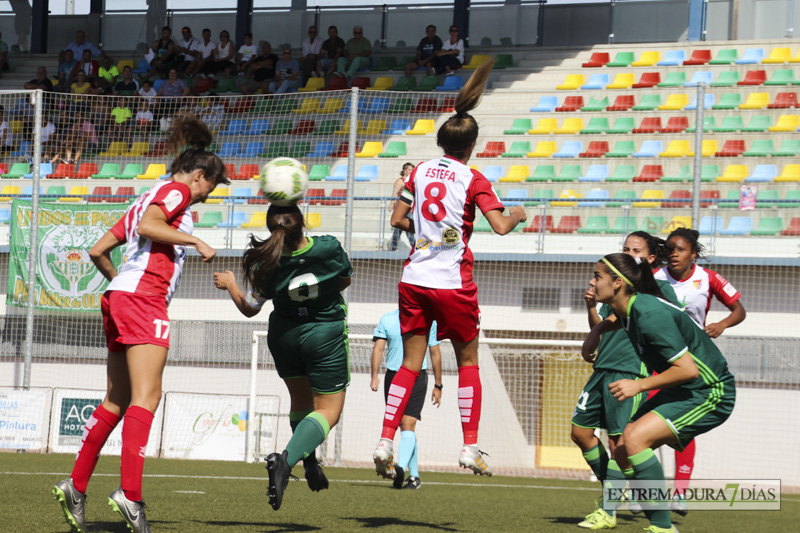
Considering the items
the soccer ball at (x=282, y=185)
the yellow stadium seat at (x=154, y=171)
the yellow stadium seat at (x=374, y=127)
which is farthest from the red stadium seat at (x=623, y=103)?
the soccer ball at (x=282, y=185)

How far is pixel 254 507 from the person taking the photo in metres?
6.75

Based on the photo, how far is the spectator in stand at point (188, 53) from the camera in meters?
22.6

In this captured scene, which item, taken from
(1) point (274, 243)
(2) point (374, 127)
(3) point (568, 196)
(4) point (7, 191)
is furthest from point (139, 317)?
(4) point (7, 191)

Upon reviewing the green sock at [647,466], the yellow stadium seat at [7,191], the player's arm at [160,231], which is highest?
the yellow stadium seat at [7,191]

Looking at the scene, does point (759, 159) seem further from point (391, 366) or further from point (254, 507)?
point (254, 507)

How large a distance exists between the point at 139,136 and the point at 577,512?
10549 mm

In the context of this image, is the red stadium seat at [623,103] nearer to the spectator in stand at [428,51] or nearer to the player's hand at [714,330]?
the spectator in stand at [428,51]

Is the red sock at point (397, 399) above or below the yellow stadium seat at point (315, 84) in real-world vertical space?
below

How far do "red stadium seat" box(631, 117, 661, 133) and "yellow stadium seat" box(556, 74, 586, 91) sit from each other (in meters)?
2.18

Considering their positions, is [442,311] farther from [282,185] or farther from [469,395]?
[282,185]

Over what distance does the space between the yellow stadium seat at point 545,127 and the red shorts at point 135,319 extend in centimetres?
1396

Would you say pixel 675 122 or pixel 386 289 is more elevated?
pixel 675 122

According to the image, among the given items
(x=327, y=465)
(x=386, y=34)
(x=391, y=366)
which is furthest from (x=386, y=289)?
(x=386, y=34)

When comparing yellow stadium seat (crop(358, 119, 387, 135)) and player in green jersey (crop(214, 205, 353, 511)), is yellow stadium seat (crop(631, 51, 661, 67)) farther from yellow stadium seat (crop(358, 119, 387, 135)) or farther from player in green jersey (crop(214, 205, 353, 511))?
player in green jersey (crop(214, 205, 353, 511))
